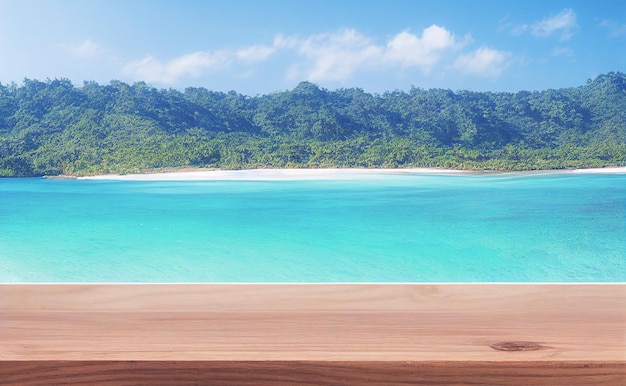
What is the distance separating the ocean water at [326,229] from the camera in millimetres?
5105

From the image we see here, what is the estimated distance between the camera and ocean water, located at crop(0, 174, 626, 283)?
5.11 metres

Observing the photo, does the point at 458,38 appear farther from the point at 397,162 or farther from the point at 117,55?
the point at 117,55

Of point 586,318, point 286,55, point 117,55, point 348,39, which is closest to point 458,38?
point 348,39

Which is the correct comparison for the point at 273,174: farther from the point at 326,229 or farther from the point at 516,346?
the point at 516,346

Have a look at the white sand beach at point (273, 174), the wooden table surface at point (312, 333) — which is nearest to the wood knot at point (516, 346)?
the wooden table surface at point (312, 333)

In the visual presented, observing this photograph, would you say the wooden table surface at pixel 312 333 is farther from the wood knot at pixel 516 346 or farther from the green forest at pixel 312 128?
the green forest at pixel 312 128

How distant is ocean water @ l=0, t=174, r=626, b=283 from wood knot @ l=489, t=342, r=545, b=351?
446cm

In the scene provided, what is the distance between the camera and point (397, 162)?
521 centimetres

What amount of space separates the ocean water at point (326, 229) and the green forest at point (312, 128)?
173mm

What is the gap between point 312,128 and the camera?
5.28 m

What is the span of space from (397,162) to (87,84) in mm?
2483

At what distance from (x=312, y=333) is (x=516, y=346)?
0.19 metres

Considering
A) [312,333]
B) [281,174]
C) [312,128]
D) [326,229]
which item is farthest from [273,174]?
[312,333]

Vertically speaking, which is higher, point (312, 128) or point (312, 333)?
point (312, 128)
